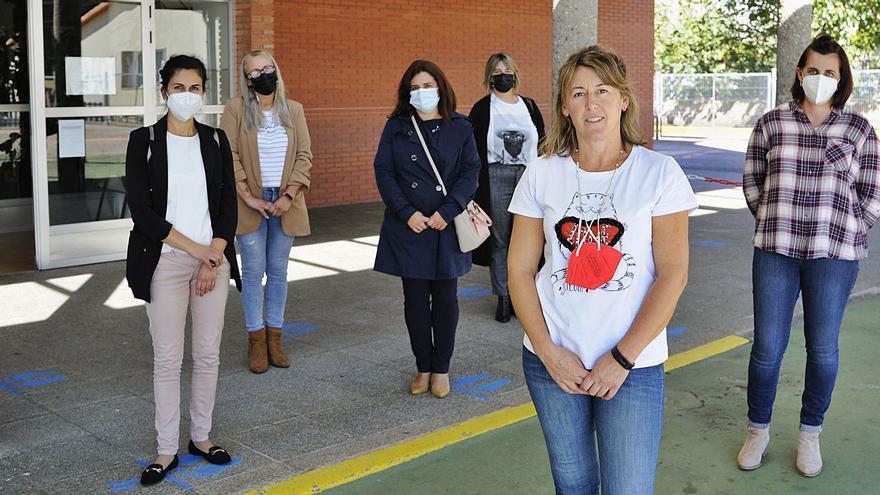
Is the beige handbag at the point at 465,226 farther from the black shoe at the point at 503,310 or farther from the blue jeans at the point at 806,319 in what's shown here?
the black shoe at the point at 503,310

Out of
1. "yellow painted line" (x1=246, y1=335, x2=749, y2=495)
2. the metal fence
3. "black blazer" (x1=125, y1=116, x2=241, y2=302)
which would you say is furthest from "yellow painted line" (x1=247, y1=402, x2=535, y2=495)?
the metal fence

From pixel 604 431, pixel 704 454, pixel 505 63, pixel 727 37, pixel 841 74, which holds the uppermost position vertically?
pixel 727 37

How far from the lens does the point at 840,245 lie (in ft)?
15.1

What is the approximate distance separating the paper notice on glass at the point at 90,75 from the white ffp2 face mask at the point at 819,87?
739 centimetres

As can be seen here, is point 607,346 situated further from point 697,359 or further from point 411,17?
point 411,17

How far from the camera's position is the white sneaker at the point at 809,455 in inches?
193

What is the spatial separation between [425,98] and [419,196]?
1.80ft

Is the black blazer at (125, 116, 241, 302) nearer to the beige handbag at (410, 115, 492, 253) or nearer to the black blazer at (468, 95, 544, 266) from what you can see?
the beige handbag at (410, 115, 492, 253)

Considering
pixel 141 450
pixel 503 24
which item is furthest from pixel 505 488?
pixel 503 24

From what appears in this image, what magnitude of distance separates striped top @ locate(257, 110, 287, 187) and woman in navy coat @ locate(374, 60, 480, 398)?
72 cm

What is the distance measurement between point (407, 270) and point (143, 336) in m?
2.51

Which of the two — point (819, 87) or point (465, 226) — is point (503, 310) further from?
point (819, 87)

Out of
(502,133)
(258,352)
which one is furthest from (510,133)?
(258,352)

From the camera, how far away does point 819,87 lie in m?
4.57
